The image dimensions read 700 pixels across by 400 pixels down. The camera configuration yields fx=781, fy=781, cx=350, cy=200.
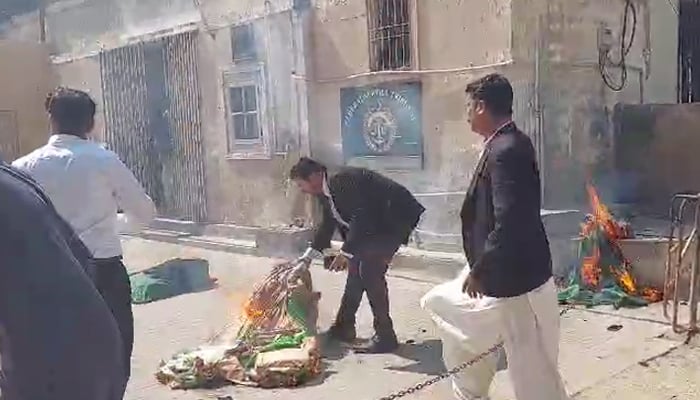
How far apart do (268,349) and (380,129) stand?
4.25 metres

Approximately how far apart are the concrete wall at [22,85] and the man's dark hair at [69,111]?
1271 cm

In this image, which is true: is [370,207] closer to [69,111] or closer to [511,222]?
[511,222]

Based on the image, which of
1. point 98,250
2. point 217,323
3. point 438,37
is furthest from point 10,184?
point 438,37

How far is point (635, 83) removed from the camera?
9227 millimetres

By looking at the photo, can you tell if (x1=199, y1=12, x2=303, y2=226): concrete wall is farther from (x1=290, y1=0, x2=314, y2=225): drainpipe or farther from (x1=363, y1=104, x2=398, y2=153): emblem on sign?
(x1=363, y1=104, x2=398, y2=153): emblem on sign

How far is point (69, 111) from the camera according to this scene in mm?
3734

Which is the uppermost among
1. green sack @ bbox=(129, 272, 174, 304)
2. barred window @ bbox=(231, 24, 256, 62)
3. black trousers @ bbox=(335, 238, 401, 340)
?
barred window @ bbox=(231, 24, 256, 62)

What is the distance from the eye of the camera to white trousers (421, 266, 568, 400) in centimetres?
355

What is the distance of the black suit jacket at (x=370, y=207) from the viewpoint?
561 cm

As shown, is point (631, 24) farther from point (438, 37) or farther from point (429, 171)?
point (429, 171)

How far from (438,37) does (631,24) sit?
7.74 ft

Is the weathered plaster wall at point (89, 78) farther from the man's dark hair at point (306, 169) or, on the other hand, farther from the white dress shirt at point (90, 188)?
the white dress shirt at point (90, 188)

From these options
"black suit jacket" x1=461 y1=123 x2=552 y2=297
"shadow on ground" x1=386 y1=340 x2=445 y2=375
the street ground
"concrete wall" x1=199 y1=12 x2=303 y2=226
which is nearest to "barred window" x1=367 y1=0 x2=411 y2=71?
"concrete wall" x1=199 y1=12 x2=303 y2=226

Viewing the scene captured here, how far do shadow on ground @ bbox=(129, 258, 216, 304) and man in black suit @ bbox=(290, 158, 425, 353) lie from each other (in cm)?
303
